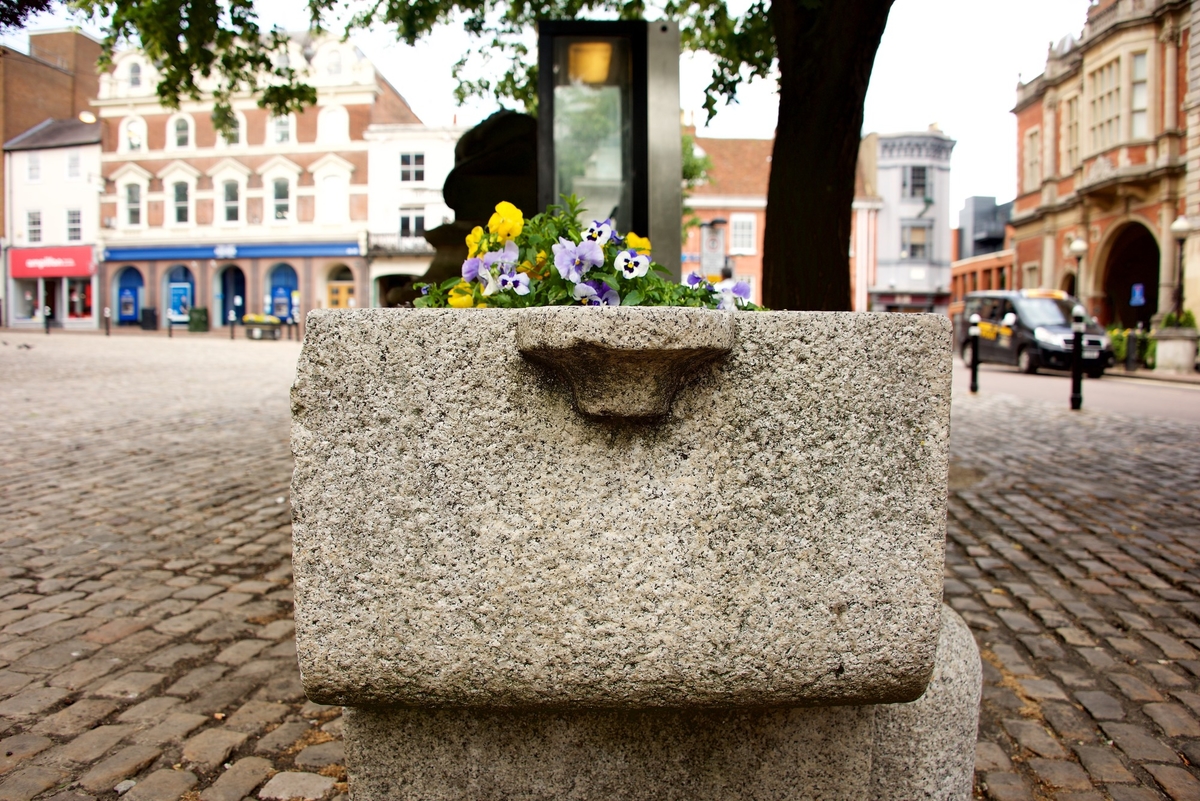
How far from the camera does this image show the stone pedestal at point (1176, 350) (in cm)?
1773

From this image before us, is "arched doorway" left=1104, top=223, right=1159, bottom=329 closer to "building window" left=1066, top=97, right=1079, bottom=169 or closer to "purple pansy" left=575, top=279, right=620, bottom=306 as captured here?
"building window" left=1066, top=97, right=1079, bottom=169

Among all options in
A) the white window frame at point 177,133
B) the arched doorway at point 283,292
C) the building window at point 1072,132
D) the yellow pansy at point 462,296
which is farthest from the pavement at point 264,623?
the white window frame at point 177,133

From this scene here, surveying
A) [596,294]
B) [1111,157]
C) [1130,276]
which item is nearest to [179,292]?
[1111,157]

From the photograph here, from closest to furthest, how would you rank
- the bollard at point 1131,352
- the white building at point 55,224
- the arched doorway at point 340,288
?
the bollard at point 1131,352 → the arched doorway at point 340,288 → the white building at point 55,224

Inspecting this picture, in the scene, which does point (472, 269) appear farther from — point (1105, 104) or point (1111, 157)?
point (1105, 104)

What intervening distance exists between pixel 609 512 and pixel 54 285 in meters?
45.1

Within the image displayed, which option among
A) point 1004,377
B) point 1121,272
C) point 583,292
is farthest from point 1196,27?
point 583,292

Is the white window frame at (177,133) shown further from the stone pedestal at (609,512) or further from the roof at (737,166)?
the stone pedestal at (609,512)

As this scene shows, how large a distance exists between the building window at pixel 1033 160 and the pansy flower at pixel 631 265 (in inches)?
1352

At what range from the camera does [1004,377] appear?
17625mm

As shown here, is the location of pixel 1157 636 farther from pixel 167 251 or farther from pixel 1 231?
pixel 1 231

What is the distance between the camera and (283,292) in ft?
122

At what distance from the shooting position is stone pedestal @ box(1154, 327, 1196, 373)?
17.7 metres

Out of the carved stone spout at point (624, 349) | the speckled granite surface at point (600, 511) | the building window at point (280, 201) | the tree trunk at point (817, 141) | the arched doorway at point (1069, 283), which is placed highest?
the building window at point (280, 201)
